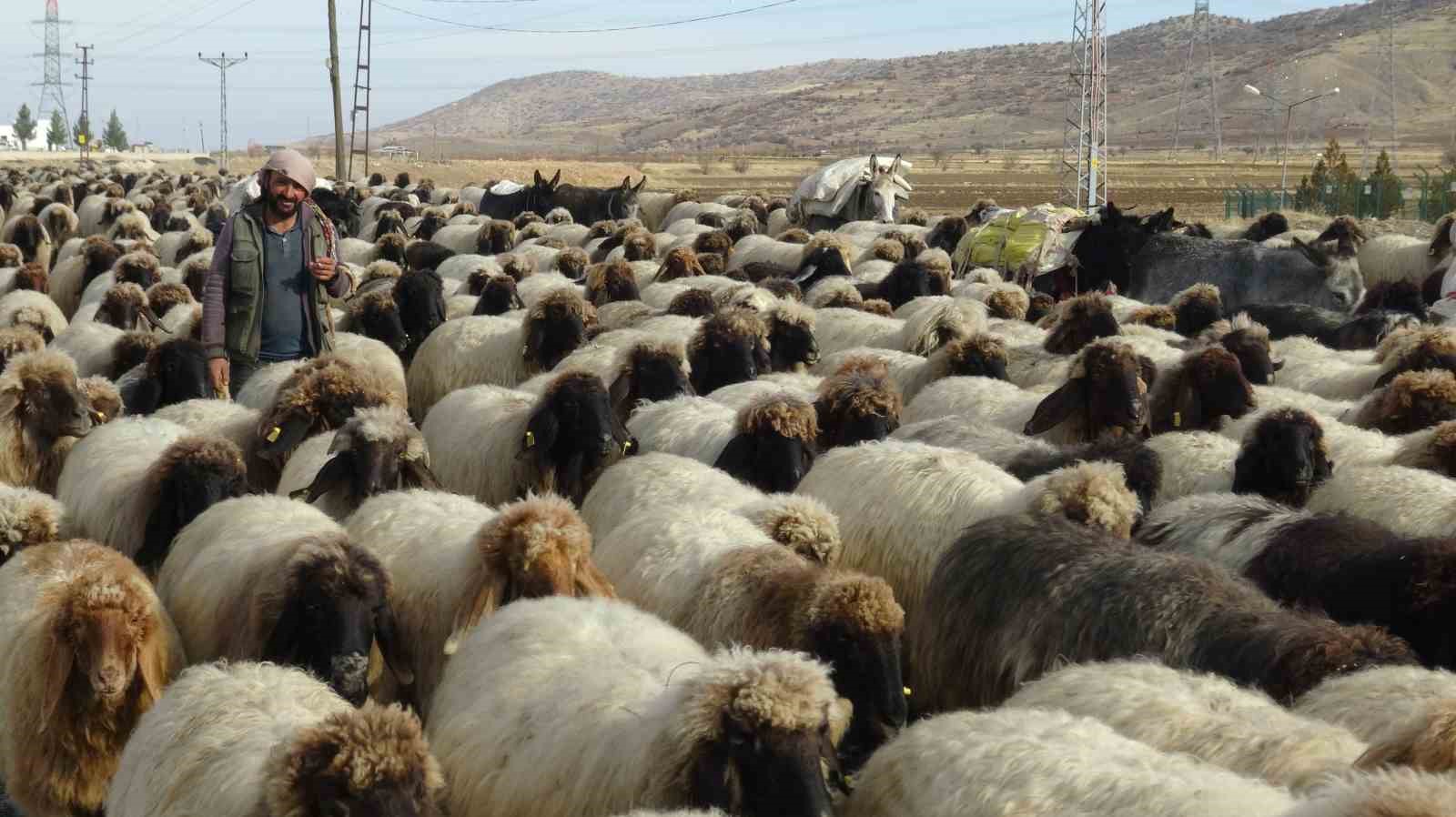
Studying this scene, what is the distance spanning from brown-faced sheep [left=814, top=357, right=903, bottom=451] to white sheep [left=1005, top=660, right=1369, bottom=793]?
3.28m

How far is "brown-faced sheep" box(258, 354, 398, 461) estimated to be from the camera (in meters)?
6.99

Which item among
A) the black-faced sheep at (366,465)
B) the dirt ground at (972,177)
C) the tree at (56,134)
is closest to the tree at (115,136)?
the tree at (56,134)

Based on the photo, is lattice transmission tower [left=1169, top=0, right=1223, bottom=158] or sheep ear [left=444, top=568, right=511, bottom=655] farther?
lattice transmission tower [left=1169, top=0, right=1223, bottom=158]

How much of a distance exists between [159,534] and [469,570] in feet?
5.51

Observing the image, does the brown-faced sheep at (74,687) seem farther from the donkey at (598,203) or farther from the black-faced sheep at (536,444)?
the donkey at (598,203)

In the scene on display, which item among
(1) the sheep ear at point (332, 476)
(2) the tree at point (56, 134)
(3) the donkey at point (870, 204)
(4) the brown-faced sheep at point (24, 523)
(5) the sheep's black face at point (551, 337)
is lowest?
(4) the brown-faced sheep at point (24, 523)

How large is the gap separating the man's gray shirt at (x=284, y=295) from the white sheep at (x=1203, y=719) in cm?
533

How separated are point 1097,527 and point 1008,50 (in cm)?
18850

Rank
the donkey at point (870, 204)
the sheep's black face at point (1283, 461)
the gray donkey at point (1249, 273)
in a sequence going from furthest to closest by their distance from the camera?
the donkey at point (870, 204) → the gray donkey at point (1249, 273) → the sheep's black face at point (1283, 461)

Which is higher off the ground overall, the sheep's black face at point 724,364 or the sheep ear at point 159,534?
the sheep's black face at point 724,364

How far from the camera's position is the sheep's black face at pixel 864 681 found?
4.40 m

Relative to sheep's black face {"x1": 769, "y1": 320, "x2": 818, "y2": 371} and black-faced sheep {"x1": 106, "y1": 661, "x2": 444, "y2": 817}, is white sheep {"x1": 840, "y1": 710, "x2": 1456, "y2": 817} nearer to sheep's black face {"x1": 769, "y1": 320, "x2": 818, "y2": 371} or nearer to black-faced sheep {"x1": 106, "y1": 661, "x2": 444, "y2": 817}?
black-faced sheep {"x1": 106, "y1": 661, "x2": 444, "y2": 817}

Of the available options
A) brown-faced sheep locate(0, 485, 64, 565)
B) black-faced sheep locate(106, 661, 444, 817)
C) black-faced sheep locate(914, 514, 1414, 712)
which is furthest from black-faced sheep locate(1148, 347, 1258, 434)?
brown-faced sheep locate(0, 485, 64, 565)

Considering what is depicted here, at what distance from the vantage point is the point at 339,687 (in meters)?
4.64
